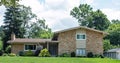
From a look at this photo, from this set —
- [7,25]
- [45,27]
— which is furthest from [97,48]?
[45,27]

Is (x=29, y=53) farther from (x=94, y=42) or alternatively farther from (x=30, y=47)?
(x=94, y=42)

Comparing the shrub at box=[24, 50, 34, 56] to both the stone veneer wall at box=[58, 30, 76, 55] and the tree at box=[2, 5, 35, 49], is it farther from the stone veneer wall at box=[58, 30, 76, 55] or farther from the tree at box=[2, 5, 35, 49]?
the tree at box=[2, 5, 35, 49]

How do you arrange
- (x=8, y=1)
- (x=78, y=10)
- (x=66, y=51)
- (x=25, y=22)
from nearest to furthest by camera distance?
(x=8, y=1) < (x=66, y=51) < (x=25, y=22) < (x=78, y=10)

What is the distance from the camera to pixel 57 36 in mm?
54344

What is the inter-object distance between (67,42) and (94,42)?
4228 mm

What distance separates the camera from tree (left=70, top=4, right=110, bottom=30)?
8675 centimetres

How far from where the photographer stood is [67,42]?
170ft

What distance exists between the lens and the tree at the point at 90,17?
8675cm

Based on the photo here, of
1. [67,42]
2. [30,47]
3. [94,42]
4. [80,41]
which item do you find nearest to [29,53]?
[30,47]

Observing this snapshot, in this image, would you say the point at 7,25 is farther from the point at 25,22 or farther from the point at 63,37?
the point at 63,37

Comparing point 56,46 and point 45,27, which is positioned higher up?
point 45,27

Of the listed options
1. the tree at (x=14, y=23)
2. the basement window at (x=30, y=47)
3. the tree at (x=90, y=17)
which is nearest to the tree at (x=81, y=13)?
the tree at (x=90, y=17)

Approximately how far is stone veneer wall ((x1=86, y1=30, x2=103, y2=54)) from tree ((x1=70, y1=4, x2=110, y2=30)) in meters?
33.8

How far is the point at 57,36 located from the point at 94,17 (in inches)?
1366
